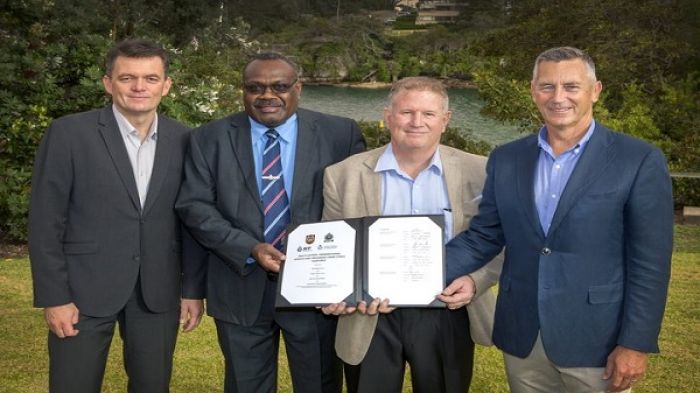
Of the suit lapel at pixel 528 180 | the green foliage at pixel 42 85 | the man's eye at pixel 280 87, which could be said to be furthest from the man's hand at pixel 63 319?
the green foliage at pixel 42 85

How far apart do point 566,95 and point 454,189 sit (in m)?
0.71

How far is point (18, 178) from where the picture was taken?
9.98 meters

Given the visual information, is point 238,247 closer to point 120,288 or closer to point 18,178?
point 120,288

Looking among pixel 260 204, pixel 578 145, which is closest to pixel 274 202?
pixel 260 204

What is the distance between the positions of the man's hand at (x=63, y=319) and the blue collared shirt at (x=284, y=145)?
3.47 feet

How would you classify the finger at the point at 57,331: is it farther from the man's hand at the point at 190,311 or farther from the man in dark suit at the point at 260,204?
the man in dark suit at the point at 260,204

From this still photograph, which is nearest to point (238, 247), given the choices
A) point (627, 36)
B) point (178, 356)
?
point (178, 356)

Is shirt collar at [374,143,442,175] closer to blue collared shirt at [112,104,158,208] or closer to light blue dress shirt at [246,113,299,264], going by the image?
light blue dress shirt at [246,113,299,264]

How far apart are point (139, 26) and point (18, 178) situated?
11.4 ft

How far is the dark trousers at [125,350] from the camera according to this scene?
3484 millimetres

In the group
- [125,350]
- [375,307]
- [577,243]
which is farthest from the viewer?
[125,350]

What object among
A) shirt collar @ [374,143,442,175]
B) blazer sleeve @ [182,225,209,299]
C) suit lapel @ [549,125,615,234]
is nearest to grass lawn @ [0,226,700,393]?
blazer sleeve @ [182,225,209,299]

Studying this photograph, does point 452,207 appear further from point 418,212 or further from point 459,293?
point 459,293

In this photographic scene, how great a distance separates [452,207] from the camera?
11.3ft
